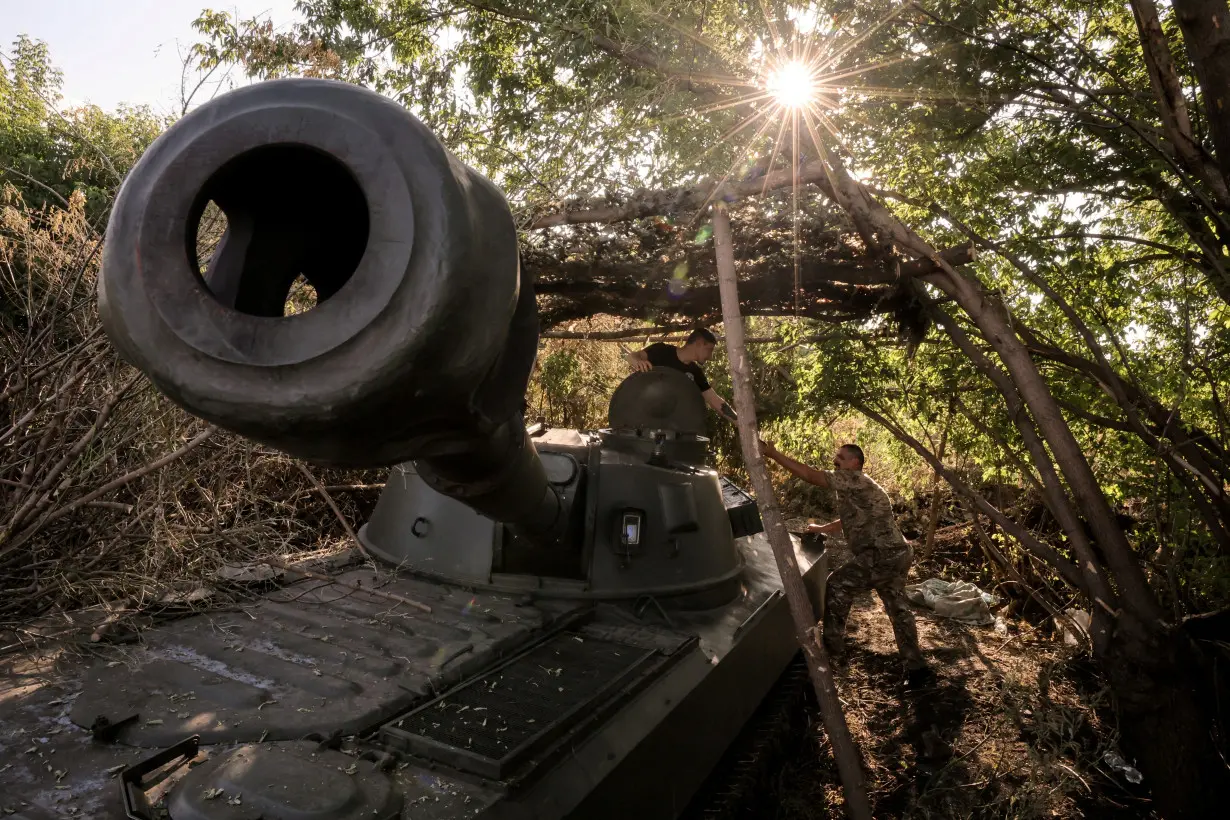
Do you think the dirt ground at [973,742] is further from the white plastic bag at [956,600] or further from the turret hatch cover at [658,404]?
the turret hatch cover at [658,404]

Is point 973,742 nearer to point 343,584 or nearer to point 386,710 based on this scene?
point 343,584

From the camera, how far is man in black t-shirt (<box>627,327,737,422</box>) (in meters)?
6.17

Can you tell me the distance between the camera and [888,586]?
6.84 meters

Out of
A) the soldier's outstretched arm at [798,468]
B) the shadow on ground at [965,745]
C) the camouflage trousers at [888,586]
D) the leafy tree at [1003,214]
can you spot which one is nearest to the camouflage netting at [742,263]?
the leafy tree at [1003,214]

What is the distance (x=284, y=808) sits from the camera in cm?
217

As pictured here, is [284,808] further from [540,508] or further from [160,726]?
[540,508]

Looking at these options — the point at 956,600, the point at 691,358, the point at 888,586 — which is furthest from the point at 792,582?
the point at 956,600

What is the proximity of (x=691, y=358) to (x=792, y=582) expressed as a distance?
252 cm

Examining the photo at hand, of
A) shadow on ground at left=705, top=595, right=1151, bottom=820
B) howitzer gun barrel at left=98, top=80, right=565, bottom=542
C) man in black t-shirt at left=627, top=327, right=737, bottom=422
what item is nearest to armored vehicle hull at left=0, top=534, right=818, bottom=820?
shadow on ground at left=705, top=595, right=1151, bottom=820

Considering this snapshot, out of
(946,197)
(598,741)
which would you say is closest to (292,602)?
(598,741)

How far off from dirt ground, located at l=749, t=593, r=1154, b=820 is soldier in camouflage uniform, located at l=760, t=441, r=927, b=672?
0.42 m

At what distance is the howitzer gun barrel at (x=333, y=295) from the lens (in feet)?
4.54

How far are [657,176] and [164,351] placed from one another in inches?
200

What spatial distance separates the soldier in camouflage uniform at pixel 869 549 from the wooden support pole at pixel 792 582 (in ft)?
8.20
